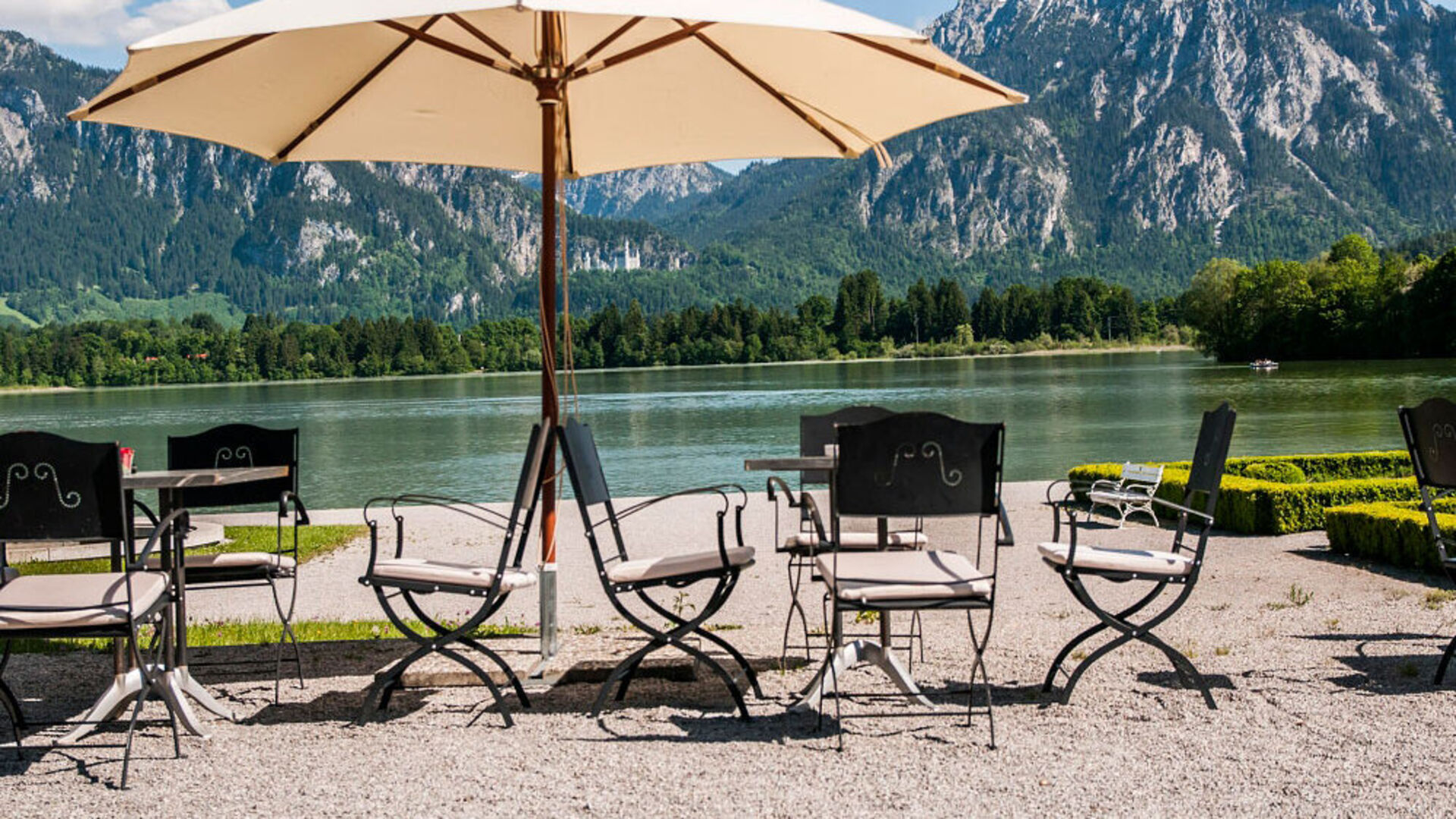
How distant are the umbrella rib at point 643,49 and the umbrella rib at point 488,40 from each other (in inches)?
10.0

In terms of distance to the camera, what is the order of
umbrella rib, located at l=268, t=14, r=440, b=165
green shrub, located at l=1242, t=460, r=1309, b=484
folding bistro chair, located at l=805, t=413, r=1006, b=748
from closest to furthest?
folding bistro chair, located at l=805, t=413, r=1006, b=748 → umbrella rib, located at l=268, t=14, r=440, b=165 → green shrub, located at l=1242, t=460, r=1309, b=484

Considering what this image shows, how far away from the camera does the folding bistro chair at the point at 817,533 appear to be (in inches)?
216

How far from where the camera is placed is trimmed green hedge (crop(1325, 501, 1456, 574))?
9.40 m

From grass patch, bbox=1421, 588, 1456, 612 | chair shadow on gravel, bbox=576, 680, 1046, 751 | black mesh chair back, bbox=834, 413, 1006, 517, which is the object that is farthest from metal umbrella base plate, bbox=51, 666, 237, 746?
grass patch, bbox=1421, 588, 1456, 612

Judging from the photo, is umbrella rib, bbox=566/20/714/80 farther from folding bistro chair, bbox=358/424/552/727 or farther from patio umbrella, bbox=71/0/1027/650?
folding bistro chair, bbox=358/424/552/727

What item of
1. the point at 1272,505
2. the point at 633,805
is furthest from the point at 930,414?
the point at 1272,505

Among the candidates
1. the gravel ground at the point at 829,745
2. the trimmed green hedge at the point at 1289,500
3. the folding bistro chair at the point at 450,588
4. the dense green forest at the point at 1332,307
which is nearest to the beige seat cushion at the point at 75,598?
the gravel ground at the point at 829,745

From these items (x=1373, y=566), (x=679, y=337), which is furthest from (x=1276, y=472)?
(x=679, y=337)

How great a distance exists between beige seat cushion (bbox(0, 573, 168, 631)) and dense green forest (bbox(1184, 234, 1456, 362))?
280ft

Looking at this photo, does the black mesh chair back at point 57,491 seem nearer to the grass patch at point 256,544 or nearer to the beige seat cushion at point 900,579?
the beige seat cushion at point 900,579

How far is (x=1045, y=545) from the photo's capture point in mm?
5293

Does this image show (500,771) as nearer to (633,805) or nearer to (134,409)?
(633,805)

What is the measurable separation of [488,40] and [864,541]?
298 cm

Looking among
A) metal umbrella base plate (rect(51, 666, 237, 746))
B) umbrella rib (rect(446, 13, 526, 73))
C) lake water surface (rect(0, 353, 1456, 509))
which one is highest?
umbrella rib (rect(446, 13, 526, 73))
